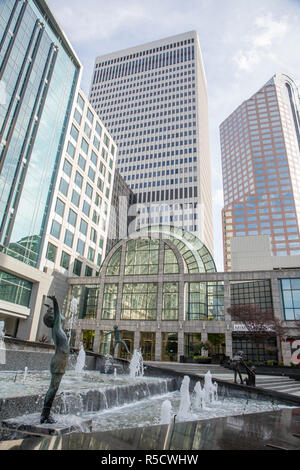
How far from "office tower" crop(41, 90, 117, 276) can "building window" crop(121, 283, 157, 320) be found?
1019 cm

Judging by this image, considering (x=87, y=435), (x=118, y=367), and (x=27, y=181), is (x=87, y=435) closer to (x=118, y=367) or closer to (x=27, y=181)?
(x=118, y=367)

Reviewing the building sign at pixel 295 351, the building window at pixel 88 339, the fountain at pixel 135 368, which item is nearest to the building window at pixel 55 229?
the building window at pixel 88 339

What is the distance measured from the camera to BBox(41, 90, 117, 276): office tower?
41.8 m

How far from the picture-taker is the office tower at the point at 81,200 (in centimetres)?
4175

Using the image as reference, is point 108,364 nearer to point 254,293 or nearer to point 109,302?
point 109,302

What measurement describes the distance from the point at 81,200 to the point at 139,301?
64.2 ft

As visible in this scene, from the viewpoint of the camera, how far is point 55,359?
20.2ft

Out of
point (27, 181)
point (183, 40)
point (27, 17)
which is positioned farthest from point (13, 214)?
→ point (183, 40)

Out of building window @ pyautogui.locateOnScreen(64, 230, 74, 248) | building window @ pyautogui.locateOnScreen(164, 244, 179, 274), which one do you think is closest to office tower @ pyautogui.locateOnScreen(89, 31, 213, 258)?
building window @ pyautogui.locateOnScreen(164, 244, 179, 274)

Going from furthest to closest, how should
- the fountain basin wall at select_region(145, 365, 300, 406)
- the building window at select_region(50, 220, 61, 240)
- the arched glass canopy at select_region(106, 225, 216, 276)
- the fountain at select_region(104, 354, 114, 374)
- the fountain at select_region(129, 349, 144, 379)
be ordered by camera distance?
the arched glass canopy at select_region(106, 225, 216, 276) → the building window at select_region(50, 220, 61, 240) → the fountain at select_region(104, 354, 114, 374) → the fountain at select_region(129, 349, 144, 379) → the fountain basin wall at select_region(145, 365, 300, 406)

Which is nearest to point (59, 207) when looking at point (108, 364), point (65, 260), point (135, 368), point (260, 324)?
point (65, 260)

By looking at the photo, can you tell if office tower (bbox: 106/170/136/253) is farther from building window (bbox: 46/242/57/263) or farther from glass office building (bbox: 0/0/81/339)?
glass office building (bbox: 0/0/81/339)

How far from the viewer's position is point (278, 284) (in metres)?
36.9

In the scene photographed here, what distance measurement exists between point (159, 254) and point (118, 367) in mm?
24110
